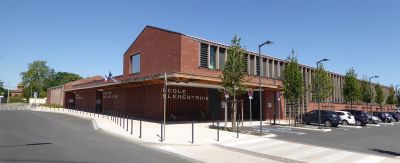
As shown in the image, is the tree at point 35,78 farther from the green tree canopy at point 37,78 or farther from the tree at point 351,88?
the tree at point 351,88

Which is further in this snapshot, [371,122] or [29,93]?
[29,93]

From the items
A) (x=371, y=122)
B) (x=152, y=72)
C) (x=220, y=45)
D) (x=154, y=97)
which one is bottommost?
(x=371, y=122)

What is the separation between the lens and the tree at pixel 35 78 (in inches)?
4889

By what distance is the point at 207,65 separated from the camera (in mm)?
31047

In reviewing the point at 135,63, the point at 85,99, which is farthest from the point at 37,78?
the point at 135,63

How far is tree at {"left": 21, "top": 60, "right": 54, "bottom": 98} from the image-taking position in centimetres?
12419

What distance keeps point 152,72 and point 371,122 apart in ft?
90.2

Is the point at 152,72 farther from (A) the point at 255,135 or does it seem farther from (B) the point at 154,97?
(A) the point at 255,135

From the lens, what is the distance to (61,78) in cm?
13662

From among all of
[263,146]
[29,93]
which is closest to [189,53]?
[263,146]

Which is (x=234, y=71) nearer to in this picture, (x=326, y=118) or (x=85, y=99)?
(x=326, y=118)

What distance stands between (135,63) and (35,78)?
103 metres

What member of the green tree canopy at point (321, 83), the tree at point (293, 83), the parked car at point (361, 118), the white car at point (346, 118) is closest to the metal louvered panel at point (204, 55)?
the tree at point (293, 83)

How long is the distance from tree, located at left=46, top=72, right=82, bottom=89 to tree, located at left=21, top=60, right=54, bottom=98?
6.93 ft
